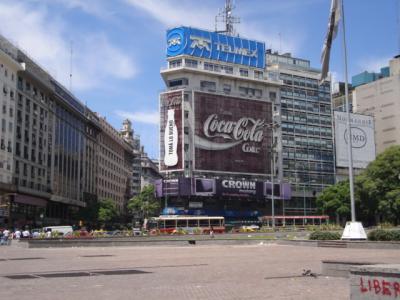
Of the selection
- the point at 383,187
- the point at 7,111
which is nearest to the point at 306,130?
the point at 383,187

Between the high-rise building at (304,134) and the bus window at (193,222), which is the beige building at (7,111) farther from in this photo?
the high-rise building at (304,134)

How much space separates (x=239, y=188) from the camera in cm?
10644

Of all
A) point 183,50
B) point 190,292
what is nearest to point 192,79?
point 183,50

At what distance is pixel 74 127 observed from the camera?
109 meters

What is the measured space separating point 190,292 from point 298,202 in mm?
111071

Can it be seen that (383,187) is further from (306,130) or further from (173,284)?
(173,284)

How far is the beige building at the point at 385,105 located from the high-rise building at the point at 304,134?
1013cm

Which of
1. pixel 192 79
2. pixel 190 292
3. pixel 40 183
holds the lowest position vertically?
pixel 190 292

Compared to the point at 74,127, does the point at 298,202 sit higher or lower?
lower

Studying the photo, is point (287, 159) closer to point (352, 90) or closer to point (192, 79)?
point (192, 79)

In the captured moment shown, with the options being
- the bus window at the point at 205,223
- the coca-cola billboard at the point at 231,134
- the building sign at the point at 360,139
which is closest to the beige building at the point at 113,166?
the coca-cola billboard at the point at 231,134

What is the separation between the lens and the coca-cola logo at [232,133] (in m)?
105

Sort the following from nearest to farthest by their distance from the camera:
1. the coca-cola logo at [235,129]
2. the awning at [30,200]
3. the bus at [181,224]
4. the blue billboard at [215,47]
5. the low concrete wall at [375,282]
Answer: the low concrete wall at [375,282], the bus at [181,224], the awning at [30,200], the coca-cola logo at [235,129], the blue billboard at [215,47]

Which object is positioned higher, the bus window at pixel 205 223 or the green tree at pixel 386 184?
the green tree at pixel 386 184
